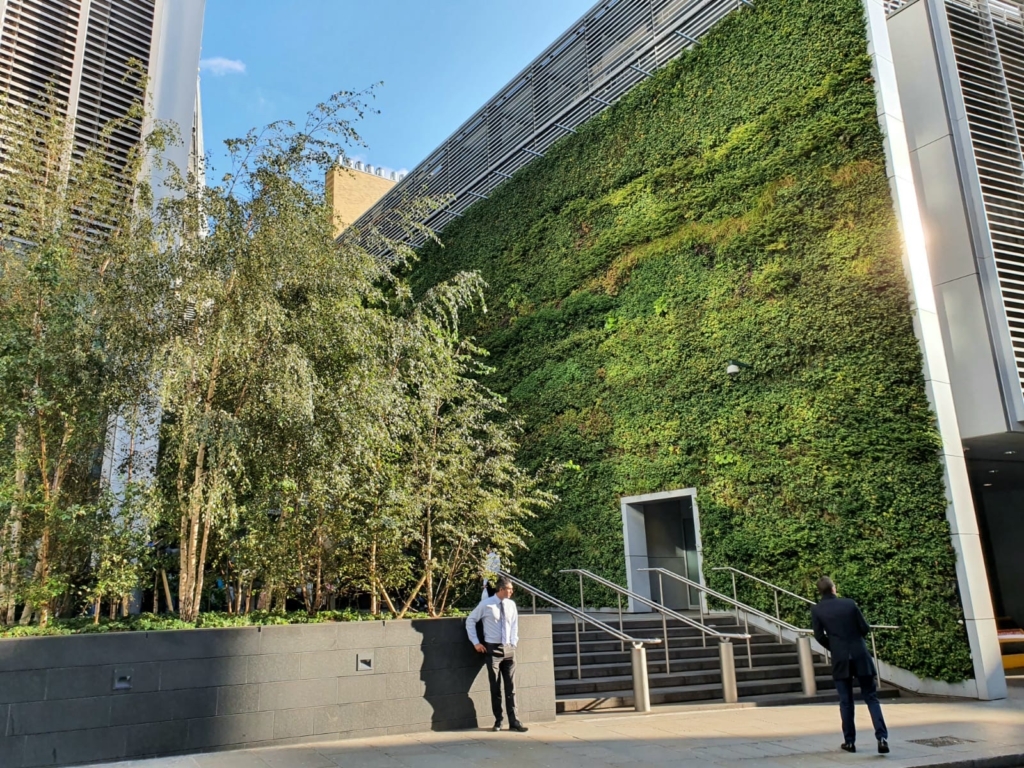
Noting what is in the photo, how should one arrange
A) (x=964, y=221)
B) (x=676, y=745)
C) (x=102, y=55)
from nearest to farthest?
(x=676, y=745), (x=964, y=221), (x=102, y=55)

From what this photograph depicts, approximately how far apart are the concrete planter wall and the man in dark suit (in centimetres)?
263

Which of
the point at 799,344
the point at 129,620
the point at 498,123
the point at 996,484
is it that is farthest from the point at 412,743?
the point at 498,123

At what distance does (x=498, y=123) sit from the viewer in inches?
729

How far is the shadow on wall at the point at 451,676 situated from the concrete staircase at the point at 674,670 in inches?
56.4

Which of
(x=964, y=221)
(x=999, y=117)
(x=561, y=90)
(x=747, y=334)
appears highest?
(x=561, y=90)

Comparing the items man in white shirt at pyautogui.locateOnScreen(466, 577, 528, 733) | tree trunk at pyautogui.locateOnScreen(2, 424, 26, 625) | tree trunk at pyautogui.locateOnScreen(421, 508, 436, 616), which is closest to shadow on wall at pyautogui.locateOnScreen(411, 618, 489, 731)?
man in white shirt at pyautogui.locateOnScreen(466, 577, 528, 733)

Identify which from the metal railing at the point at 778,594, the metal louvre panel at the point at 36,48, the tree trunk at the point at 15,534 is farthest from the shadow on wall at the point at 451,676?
the metal louvre panel at the point at 36,48

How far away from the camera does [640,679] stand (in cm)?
808

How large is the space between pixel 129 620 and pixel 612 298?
33.3 ft

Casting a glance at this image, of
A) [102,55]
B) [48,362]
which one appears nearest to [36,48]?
[102,55]

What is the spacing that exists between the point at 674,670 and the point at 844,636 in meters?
3.82

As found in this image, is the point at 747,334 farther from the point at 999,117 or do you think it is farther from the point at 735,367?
the point at 999,117

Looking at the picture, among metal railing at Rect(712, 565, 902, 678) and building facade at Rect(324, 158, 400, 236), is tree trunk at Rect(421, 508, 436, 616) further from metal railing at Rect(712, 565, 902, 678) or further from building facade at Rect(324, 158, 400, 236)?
building facade at Rect(324, 158, 400, 236)

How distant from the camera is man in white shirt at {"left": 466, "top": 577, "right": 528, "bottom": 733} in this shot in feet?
22.7
